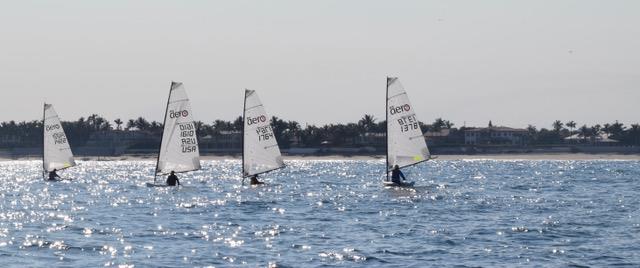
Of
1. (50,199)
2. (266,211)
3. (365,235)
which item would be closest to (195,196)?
(50,199)

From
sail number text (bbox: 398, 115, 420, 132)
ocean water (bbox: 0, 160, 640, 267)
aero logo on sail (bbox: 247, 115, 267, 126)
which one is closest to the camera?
ocean water (bbox: 0, 160, 640, 267)

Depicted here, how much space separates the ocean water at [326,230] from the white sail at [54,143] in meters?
24.5

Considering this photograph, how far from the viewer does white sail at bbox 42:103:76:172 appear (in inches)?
3305

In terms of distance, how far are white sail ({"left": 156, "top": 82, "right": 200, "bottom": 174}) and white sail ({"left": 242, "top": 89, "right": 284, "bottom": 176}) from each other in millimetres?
3209

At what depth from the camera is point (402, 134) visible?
62.3m

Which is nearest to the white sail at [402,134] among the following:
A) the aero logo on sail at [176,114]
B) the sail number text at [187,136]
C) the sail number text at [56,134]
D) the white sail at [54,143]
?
the sail number text at [187,136]

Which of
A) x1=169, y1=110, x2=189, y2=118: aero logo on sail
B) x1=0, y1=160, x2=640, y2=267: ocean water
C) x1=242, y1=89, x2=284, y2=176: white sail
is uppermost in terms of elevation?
x1=169, y1=110, x2=189, y2=118: aero logo on sail

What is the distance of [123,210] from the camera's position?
160ft

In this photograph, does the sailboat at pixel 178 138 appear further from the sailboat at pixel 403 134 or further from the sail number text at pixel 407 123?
the sail number text at pixel 407 123

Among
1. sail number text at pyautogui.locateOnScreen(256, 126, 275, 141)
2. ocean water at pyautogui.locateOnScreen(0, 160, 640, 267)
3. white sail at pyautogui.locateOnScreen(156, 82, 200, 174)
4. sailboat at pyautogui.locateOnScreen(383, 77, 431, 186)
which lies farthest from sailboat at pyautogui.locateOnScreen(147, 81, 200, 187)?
sailboat at pyautogui.locateOnScreen(383, 77, 431, 186)

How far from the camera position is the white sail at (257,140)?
67000mm

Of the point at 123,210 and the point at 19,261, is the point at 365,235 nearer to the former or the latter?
the point at 19,261

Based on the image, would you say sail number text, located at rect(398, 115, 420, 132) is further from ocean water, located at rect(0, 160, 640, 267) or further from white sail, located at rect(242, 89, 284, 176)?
white sail, located at rect(242, 89, 284, 176)

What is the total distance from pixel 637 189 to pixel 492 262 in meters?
37.9
